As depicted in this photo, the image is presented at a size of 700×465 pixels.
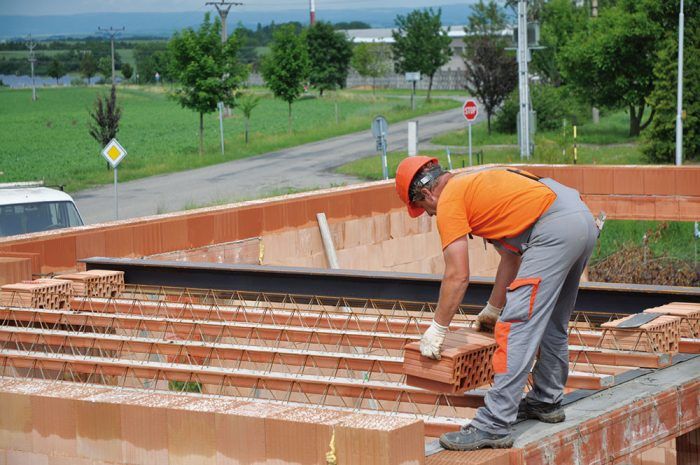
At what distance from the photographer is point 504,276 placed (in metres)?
7.21

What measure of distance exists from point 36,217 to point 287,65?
43.2 metres

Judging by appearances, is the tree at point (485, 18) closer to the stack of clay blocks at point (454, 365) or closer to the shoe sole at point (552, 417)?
the shoe sole at point (552, 417)

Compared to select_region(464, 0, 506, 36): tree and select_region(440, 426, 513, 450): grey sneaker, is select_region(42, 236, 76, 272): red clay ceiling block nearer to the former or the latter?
select_region(440, 426, 513, 450): grey sneaker

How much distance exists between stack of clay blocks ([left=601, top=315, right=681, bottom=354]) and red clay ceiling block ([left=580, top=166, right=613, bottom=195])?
12.7m

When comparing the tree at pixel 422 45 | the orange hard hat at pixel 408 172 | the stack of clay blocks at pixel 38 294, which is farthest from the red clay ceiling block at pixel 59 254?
the tree at pixel 422 45

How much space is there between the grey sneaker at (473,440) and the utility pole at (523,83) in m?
31.6

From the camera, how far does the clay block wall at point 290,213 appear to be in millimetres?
13523

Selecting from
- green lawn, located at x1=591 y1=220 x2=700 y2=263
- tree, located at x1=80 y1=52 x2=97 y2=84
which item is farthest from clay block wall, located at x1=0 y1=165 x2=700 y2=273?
tree, located at x1=80 y1=52 x2=97 y2=84

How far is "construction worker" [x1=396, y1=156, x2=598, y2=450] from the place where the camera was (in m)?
6.71

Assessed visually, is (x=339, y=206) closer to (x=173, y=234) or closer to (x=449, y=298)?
(x=173, y=234)

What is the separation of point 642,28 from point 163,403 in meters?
45.3

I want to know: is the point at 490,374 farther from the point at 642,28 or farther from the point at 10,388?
the point at 642,28

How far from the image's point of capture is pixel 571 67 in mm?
53562

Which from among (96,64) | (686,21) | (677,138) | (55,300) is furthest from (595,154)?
(96,64)
